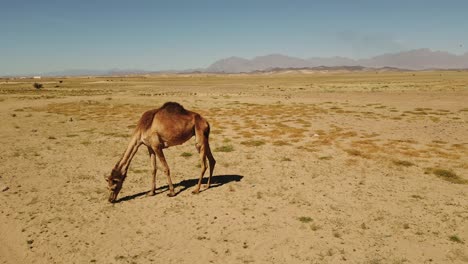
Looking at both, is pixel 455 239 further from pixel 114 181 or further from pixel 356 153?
pixel 114 181

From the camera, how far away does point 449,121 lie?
2845 centimetres

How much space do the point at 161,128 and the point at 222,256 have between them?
4964 millimetres

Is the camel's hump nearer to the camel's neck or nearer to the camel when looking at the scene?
the camel

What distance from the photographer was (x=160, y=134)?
11.8 meters

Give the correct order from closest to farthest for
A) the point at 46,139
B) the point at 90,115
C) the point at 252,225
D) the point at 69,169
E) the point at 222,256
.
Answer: the point at 222,256 < the point at 252,225 < the point at 69,169 < the point at 46,139 < the point at 90,115

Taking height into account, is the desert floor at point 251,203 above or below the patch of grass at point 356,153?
below

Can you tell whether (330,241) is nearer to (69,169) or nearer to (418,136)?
(69,169)

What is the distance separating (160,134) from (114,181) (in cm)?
210

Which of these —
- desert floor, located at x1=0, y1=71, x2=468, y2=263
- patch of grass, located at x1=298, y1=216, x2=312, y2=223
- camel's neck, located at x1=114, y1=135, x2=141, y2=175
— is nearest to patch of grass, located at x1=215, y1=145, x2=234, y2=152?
desert floor, located at x1=0, y1=71, x2=468, y2=263

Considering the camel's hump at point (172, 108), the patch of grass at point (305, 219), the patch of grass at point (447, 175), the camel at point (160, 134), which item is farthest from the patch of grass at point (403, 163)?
the camel's hump at point (172, 108)

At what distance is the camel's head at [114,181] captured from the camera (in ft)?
37.1

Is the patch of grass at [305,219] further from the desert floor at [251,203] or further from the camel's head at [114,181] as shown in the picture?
the camel's head at [114,181]

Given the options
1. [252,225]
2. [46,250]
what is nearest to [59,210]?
[46,250]

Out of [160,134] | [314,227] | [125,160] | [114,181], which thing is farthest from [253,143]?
[314,227]
